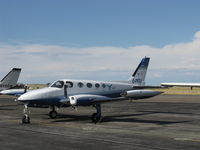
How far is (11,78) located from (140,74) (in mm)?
18238

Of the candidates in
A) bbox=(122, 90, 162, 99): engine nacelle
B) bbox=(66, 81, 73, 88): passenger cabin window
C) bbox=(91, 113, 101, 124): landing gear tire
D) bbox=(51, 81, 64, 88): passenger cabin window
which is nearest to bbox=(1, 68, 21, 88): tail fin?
bbox=(51, 81, 64, 88): passenger cabin window

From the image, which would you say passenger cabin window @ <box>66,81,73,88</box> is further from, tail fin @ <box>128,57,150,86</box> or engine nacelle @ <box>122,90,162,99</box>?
tail fin @ <box>128,57,150,86</box>

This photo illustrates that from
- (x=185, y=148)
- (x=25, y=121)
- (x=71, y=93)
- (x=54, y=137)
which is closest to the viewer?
(x=185, y=148)

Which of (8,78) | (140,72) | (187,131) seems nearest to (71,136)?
(187,131)

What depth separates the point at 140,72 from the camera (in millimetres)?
28453

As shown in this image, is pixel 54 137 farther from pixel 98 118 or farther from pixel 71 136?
pixel 98 118

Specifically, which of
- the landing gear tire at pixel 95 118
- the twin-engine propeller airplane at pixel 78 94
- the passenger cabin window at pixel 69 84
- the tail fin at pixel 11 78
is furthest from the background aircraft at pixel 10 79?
the landing gear tire at pixel 95 118

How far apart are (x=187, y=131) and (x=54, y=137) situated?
7.52m

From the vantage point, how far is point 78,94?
71.2 feet

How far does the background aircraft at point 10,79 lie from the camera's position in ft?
119

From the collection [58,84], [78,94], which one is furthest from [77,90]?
[58,84]

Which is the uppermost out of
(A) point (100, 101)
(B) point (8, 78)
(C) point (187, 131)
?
Result: (B) point (8, 78)

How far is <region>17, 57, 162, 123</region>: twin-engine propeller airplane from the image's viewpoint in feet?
65.3

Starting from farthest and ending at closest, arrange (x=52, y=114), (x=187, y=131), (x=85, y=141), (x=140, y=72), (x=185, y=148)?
(x=140, y=72) → (x=52, y=114) → (x=187, y=131) → (x=85, y=141) → (x=185, y=148)
